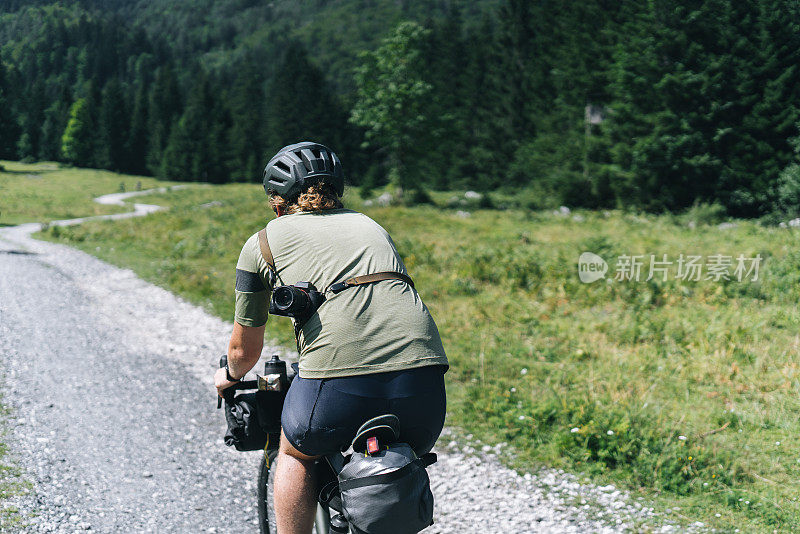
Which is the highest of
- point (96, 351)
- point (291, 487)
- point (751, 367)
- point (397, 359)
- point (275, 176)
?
point (275, 176)

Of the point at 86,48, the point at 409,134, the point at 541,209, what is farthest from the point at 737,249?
the point at 86,48

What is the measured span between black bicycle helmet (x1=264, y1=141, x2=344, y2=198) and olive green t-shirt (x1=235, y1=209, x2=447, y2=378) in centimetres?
14

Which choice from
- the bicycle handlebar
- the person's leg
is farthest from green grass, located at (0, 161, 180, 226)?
the person's leg

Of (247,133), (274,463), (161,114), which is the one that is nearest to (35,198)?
(274,463)

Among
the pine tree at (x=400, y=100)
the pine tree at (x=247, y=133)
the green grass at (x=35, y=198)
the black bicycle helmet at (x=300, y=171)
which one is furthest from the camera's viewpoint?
the pine tree at (x=247, y=133)

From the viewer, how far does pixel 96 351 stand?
27.2 feet

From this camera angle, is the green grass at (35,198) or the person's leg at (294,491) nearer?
the person's leg at (294,491)

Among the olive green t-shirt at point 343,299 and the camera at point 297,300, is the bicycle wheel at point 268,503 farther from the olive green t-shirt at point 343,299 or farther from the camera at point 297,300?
the camera at point 297,300

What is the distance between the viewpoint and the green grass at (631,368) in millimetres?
4724

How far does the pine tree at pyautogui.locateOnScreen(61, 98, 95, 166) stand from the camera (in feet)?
225

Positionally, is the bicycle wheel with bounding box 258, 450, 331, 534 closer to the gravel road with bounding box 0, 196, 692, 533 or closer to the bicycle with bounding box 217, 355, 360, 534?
the bicycle with bounding box 217, 355, 360, 534

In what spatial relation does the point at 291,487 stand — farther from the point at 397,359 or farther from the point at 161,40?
the point at 161,40

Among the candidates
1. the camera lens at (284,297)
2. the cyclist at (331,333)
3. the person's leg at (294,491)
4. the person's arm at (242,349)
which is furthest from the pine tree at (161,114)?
the camera lens at (284,297)

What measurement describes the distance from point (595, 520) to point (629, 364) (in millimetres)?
3155
